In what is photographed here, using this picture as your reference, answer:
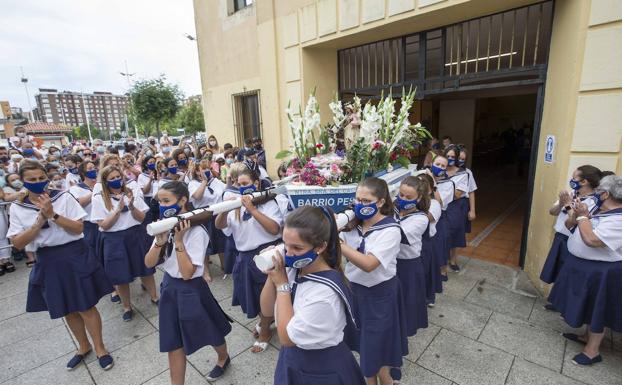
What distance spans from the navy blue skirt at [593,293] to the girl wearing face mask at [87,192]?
5.29m

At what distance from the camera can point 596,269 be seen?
2770 mm

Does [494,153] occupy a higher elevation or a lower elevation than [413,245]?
lower

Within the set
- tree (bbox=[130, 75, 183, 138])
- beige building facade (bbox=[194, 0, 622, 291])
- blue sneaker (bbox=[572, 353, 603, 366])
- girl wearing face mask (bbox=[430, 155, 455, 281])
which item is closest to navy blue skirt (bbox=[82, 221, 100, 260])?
beige building facade (bbox=[194, 0, 622, 291])

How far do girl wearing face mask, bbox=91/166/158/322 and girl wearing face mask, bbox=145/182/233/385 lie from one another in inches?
53.5

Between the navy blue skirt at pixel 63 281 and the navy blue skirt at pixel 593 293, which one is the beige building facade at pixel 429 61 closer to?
the navy blue skirt at pixel 593 293

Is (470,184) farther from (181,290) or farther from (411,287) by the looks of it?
(181,290)

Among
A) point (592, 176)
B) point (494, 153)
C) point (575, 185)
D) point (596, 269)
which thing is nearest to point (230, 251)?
point (596, 269)

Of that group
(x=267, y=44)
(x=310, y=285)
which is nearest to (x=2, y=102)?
(x=267, y=44)

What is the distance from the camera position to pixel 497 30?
629 centimetres

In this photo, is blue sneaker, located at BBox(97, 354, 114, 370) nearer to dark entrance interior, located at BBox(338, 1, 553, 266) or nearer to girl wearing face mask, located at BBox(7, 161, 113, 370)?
girl wearing face mask, located at BBox(7, 161, 113, 370)

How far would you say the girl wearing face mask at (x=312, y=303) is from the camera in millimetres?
1540

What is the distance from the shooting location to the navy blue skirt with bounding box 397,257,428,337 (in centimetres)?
281

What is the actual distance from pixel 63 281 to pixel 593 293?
480 cm

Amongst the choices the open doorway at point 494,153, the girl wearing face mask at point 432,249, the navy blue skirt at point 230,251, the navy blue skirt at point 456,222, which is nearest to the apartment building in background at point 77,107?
the open doorway at point 494,153
